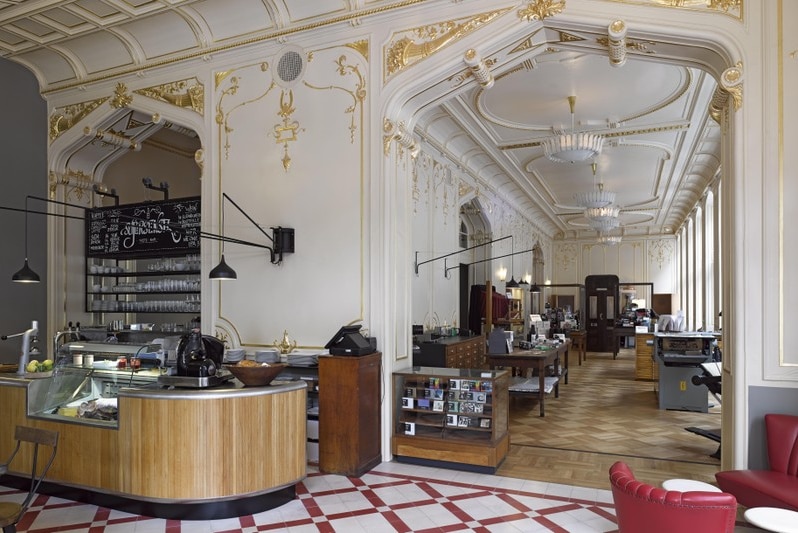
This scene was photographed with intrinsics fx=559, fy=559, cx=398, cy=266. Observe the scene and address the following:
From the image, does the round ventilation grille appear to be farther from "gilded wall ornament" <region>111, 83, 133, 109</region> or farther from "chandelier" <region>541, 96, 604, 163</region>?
"chandelier" <region>541, 96, 604, 163</region>

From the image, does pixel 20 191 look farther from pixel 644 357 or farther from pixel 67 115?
pixel 644 357

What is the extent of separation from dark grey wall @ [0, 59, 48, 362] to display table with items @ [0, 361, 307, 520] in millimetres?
3075

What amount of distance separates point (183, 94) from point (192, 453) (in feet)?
14.5

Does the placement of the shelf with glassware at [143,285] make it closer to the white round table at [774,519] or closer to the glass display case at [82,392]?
the glass display case at [82,392]

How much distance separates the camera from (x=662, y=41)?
15.6 ft

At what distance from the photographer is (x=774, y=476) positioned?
3822 millimetres

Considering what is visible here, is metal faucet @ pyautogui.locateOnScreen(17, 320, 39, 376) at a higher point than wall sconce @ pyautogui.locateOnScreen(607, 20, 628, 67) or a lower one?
lower

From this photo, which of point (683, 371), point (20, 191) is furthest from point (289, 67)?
point (683, 371)

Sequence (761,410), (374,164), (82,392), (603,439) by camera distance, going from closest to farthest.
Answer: (761,410) → (82,392) → (374,164) → (603,439)

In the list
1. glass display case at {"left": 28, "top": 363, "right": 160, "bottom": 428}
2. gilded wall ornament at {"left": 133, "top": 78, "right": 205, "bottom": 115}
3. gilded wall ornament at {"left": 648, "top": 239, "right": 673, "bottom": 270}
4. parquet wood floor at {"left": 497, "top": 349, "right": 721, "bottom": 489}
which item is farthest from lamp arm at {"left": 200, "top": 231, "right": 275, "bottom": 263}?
A: gilded wall ornament at {"left": 648, "top": 239, "right": 673, "bottom": 270}

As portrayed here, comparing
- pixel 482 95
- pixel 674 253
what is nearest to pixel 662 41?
pixel 482 95

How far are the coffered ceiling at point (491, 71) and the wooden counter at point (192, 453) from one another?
350 centimetres

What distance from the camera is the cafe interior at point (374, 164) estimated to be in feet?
14.4

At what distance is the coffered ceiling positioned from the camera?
5676 mm
